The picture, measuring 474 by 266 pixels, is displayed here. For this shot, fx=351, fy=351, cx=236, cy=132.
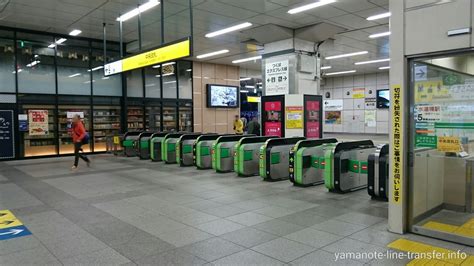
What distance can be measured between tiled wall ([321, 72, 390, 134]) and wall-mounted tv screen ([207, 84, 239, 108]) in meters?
8.63

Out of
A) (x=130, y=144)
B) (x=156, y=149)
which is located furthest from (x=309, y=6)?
(x=130, y=144)

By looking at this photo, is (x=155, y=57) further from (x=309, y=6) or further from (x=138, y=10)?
(x=309, y=6)

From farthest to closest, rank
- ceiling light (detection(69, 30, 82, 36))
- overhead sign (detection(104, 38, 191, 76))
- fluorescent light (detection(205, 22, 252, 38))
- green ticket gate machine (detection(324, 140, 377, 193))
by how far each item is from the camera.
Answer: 1. ceiling light (detection(69, 30, 82, 36))
2. fluorescent light (detection(205, 22, 252, 38))
3. overhead sign (detection(104, 38, 191, 76))
4. green ticket gate machine (detection(324, 140, 377, 193))

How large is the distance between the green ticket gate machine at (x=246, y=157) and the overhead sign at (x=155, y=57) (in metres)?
2.57

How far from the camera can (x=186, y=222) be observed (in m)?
4.72

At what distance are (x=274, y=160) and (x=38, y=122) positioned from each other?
881 cm

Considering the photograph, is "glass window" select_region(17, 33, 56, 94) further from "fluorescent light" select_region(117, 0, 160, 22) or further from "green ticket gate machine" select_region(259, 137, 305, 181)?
"green ticket gate machine" select_region(259, 137, 305, 181)

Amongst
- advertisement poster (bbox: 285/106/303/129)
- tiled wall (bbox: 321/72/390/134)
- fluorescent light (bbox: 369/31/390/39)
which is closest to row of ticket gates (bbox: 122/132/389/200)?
advertisement poster (bbox: 285/106/303/129)

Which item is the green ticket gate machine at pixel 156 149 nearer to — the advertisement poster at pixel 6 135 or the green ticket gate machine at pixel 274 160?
the green ticket gate machine at pixel 274 160

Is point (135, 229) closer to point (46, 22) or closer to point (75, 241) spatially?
point (75, 241)

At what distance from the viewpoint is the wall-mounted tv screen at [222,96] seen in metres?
17.2

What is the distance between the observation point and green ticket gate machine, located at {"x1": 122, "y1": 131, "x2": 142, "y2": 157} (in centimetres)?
1216

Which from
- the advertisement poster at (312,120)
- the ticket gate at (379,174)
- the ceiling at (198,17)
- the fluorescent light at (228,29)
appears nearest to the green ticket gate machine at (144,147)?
the ceiling at (198,17)

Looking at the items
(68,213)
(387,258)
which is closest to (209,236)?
(387,258)
